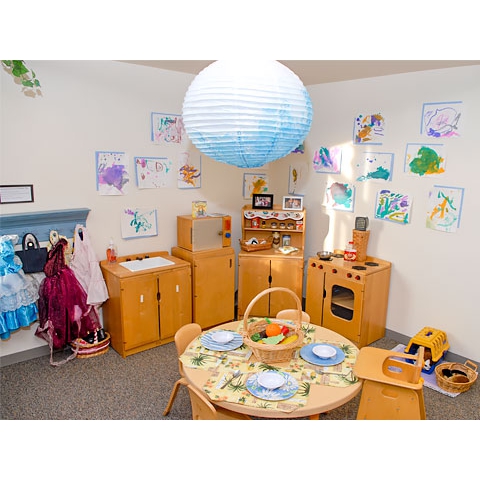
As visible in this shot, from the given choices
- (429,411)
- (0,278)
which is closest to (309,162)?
(429,411)

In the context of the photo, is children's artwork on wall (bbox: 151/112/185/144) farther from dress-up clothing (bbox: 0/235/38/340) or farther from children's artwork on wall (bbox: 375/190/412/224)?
children's artwork on wall (bbox: 375/190/412/224)

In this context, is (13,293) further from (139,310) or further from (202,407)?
(202,407)

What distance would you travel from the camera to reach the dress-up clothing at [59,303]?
10.6ft

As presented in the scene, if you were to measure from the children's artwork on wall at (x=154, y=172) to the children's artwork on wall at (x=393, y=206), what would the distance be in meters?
1.97

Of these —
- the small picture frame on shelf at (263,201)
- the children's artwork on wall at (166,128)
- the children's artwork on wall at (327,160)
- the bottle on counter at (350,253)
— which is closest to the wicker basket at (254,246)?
the small picture frame on shelf at (263,201)

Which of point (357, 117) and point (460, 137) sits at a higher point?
point (357, 117)

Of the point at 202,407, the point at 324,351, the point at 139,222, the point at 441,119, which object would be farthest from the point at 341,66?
the point at 202,407

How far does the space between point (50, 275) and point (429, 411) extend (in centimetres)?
296

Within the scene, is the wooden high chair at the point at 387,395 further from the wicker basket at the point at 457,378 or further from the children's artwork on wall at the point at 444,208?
the children's artwork on wall at the point at 444,208

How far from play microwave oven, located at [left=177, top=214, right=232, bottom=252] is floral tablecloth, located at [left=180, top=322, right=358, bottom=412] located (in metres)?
1.46

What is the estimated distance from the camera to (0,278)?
9.77 feet

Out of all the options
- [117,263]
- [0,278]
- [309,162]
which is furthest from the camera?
[309,162]

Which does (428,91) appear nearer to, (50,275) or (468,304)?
(468,304)

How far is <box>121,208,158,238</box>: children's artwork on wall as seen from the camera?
3.71 metres
